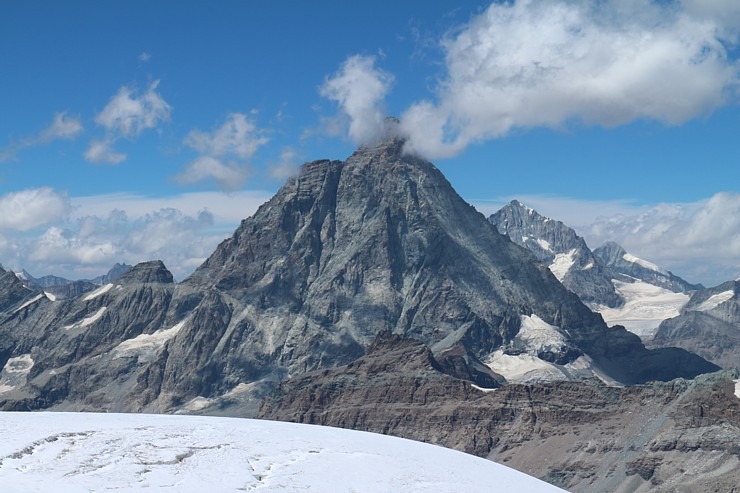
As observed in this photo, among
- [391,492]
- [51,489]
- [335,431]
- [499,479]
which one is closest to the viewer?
[51,489]

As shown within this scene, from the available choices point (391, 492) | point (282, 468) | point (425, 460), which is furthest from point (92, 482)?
point (425, 460)

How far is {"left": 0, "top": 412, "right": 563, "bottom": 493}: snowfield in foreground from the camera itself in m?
63.3

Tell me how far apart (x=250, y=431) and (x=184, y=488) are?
15602 millimetres

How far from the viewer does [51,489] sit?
60.6 meters

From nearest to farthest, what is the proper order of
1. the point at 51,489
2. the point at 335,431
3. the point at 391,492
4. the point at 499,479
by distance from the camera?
1. the point at 51,489
2. the point at 391,492
3. the point at 499,479
4. the point at 335,431

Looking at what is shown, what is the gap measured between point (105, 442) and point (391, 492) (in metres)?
17.7

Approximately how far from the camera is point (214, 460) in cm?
6788

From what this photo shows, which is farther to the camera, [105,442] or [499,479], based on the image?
[499,479]

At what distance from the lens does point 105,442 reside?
70.0 meters

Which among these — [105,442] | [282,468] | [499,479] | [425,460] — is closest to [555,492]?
[499,479]

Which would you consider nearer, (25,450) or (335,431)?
(25,450)

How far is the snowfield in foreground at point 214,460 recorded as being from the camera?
6334 centimetres

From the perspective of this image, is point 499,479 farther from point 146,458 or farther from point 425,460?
point 146,458

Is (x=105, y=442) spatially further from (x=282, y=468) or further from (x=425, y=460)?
(x=425, y=460)
